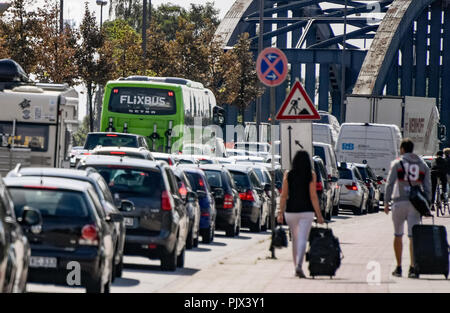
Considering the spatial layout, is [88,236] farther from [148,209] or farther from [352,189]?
[352,189]

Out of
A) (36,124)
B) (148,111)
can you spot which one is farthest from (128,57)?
(36,124)

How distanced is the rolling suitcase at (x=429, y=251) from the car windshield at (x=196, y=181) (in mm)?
8212

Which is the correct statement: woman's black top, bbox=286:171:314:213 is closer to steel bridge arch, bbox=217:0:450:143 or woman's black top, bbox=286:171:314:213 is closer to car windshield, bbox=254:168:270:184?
car windshield, bbox=254:168:270:184

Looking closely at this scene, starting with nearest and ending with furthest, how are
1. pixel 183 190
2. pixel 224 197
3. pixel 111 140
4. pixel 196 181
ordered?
pixel 183 190 → pixel 196 181 → pixel 224 197 → pixel 111 140

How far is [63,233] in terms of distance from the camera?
13523mm

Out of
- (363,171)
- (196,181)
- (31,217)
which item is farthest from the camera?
(363,171)

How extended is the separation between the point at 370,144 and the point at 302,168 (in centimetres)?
3009

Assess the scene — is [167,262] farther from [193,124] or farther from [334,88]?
[334,88]

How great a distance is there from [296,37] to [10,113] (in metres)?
73.5

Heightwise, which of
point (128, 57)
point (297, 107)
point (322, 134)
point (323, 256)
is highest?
point (128, 57)

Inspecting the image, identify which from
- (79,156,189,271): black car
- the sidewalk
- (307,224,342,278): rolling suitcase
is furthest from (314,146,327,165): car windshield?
(307,224,342,278): rolling suitcase

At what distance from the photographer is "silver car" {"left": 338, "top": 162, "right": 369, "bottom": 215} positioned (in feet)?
136

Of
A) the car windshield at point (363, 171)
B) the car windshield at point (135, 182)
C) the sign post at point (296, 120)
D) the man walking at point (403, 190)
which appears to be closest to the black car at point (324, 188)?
the car windshield at point (363, 171)

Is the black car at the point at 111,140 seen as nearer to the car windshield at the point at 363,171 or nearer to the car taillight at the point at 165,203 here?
the car windshield at the point at 363,171
